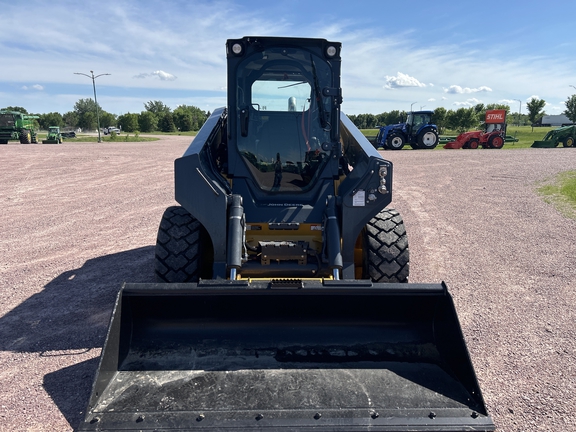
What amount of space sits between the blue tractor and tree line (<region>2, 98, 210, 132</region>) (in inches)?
2007

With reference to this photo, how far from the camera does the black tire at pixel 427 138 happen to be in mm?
28331

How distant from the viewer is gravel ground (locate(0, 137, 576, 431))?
3.34 m

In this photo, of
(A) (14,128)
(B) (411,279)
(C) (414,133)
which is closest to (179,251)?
(B) (411,279)

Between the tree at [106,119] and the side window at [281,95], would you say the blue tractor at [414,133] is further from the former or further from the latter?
the tree at [106,119]

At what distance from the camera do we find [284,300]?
3.36 m

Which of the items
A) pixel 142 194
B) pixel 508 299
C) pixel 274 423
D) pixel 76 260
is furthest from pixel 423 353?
pixel 142 194

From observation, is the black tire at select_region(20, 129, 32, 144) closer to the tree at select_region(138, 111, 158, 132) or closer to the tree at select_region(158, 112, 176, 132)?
the tree at select_region(158, 112, 176, 132)

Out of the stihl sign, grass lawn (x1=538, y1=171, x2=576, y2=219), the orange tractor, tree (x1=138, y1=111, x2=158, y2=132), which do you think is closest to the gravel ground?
grass lawn (x1=538, y1=171, x2=576, y2=219)

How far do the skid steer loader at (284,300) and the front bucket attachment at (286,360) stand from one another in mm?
10

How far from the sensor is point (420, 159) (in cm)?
2170

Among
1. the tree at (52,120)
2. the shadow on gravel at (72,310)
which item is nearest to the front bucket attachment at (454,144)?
the shadow on gravel at (72,310)

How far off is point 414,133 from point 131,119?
6521 centimetres

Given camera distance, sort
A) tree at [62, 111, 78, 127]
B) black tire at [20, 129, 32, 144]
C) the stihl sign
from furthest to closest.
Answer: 1. tree at [62, 111, 78, 127]
2. black tire at [20, 129, 32, 144]
3. the stihl sign

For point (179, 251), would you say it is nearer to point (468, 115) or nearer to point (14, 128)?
point (14, 128)
